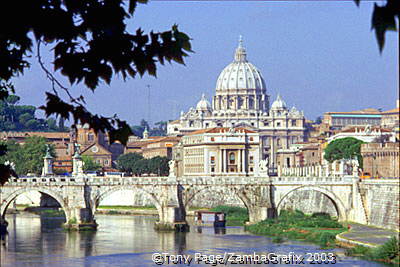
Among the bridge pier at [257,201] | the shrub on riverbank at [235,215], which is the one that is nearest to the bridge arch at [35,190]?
the bridge pier at [257,201]

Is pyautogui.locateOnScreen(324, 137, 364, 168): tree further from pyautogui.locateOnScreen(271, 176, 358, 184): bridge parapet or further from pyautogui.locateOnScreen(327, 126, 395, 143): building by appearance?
pyautogui.locateOnScreen(271, 176, 358, 184): bridge parapet

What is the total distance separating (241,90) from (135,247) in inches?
5350

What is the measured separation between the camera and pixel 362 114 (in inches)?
6742

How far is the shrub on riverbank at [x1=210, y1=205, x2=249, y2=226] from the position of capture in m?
59.1

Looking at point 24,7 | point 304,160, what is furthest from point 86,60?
point 304,160

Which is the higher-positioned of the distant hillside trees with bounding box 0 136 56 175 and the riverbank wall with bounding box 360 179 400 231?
the distant hillside trees with bounding box 0 136 56 175

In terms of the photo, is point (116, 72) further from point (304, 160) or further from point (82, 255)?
point (304, 160)

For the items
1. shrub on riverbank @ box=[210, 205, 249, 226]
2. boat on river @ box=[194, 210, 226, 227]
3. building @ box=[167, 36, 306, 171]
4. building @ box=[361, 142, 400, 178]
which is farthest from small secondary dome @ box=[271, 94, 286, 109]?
boat on river @ box=[194, 210, 226, 227]

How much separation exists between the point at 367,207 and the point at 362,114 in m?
124

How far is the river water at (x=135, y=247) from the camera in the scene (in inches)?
1452

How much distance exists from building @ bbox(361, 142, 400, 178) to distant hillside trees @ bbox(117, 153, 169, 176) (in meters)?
25.9

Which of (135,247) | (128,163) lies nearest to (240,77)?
(128,163)

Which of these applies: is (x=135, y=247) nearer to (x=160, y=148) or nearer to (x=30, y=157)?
(x=30, y=157)

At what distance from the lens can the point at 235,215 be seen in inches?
2566
